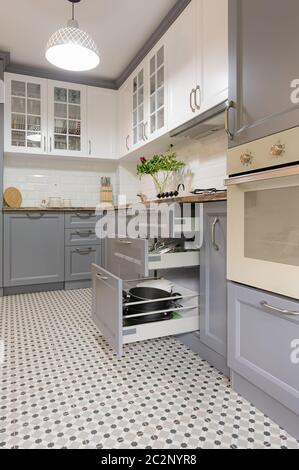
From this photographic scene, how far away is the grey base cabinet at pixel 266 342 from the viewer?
1.05 metres

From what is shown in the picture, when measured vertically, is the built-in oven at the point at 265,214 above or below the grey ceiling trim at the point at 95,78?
below

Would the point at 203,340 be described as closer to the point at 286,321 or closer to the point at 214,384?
the point at 214,384

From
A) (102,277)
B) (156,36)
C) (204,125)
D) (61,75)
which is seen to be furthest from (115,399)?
(61,75)

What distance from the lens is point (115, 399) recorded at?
1.33 metres

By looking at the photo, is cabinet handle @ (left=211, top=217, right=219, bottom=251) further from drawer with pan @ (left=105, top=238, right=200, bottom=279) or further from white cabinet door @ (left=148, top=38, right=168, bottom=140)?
white cabinet door @ (left=148, top=38, right=168, bottom=140)

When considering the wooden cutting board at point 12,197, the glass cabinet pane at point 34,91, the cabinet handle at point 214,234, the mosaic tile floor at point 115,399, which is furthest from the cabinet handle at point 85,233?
the cabinet handle at point 214,234

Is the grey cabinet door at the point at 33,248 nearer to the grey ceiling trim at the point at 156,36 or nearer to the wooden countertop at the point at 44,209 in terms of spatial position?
the wooden countertop at the point at 44,209

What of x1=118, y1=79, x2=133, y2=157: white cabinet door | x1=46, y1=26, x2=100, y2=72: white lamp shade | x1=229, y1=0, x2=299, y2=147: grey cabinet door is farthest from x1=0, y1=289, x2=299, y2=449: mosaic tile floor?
x1=118, y1=79, x2=133, y2=157: white cabinet door

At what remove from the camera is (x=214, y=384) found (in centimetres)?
145

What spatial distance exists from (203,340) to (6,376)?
1019 millimetres

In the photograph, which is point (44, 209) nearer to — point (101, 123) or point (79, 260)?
point (79, 260)

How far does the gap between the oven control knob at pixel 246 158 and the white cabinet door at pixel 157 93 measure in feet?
4.40

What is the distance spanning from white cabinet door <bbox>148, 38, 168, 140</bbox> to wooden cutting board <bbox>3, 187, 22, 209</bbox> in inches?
64.7

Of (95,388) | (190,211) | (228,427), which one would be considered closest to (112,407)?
(95,388)
